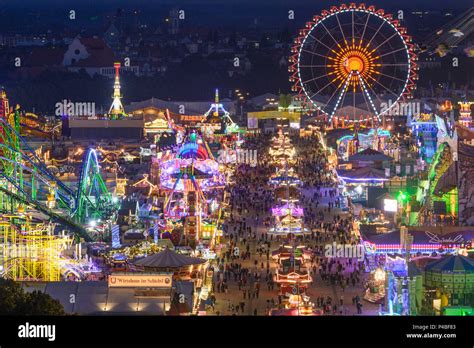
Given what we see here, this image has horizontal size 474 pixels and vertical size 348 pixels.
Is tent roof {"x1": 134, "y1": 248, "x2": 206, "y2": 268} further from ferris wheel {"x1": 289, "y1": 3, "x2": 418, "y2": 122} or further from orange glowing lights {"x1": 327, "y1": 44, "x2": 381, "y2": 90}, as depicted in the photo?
orange glowing lights {"x1": 327, "y1": 44, "x2": 381, "y2": 90}

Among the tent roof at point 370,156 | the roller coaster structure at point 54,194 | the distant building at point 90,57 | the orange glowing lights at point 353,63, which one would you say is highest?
the distant building at point 90,57

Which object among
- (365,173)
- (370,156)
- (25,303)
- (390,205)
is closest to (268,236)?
(390,205)

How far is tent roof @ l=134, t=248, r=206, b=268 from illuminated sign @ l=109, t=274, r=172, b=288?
403 cm

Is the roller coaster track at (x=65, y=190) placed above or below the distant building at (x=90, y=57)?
below

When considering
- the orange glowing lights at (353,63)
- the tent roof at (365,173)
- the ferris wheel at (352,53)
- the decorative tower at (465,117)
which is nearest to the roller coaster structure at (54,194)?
the tent roof at (365,173)

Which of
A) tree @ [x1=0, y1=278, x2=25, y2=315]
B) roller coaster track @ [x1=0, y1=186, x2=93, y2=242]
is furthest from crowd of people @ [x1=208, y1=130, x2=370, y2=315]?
tree @ [x1=0, y1=278, x2=25, y2=315]

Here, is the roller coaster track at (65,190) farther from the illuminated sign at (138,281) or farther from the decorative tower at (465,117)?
the decorative tower at (465,117)

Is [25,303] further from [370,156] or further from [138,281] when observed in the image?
[370,156]

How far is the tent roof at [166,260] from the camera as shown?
97.9 feet

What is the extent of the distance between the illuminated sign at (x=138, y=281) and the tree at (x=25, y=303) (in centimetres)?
200

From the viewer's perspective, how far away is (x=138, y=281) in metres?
25.4

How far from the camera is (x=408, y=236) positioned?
30406 millimetres
